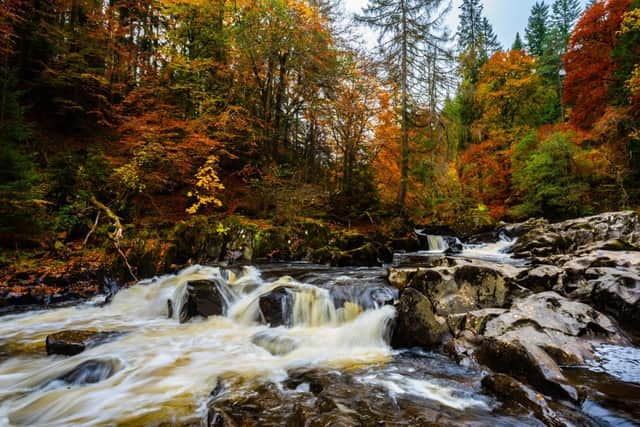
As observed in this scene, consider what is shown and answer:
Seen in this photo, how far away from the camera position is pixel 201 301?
6406 millimetres

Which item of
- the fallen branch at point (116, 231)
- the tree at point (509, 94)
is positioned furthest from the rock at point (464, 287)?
the tree at point (509, 94)

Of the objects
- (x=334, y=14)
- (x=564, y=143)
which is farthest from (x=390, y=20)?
(x=564, y=143)

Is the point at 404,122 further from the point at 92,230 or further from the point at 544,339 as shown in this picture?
the point at 92,230

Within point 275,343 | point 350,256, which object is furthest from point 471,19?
point 275,343

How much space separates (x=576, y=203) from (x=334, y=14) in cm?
1505

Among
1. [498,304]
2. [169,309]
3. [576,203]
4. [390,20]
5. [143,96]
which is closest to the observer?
[498,304]

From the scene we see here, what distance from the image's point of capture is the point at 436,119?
13.8m

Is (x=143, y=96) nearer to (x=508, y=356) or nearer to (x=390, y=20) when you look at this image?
(x=390, y=20)

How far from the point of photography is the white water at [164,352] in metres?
3.33

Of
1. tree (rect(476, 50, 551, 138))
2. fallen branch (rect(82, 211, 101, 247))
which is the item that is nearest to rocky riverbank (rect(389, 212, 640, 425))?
fallen branch (rect(82, 211, 101, 247))

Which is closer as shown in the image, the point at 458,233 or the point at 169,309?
the point at 169,309

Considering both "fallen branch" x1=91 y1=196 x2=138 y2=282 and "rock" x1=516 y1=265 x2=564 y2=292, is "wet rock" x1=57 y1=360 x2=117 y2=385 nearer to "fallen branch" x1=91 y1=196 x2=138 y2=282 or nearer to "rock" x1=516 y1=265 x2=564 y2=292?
"fallen branch" x1=91 y1=196 x2=138 y2=282

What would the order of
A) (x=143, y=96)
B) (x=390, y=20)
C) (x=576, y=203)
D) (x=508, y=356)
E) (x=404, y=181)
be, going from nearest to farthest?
(x=508, y=356) → (x=143, y=96) → (x=404, y=181) → (x=390, y=20) → (x=576, y=203)

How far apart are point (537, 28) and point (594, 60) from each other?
2461 centimetres
